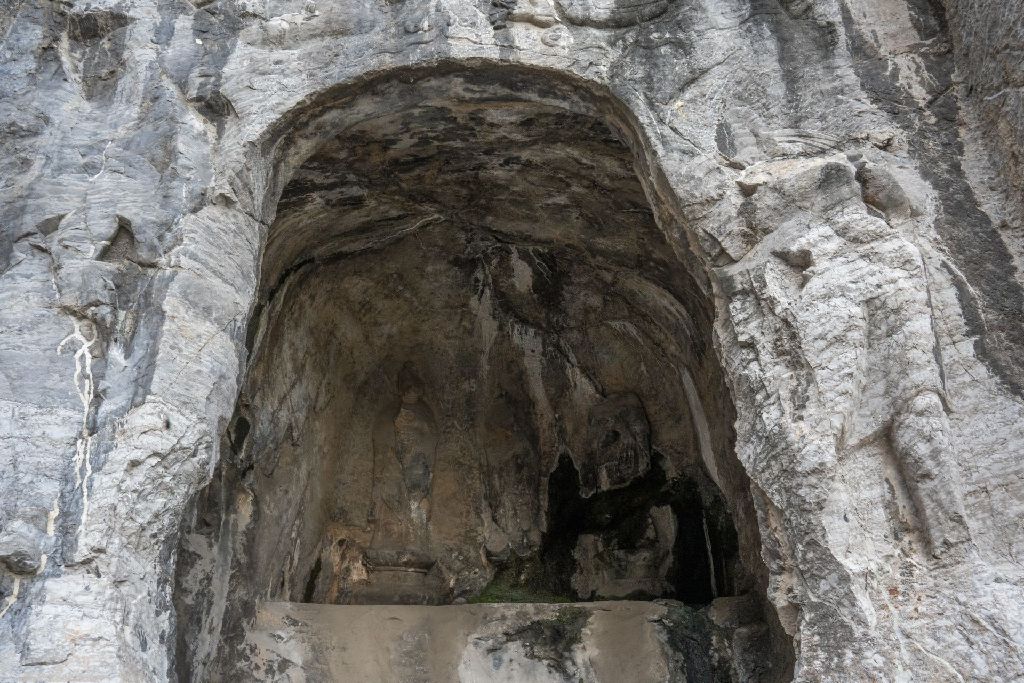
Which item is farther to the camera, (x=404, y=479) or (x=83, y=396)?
(x=404, y=479)

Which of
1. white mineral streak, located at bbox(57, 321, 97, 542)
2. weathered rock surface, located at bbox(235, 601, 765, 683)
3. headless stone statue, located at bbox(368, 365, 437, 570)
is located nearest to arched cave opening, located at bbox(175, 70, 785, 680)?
headless stone statue, located at bbox(368, 365, 437, 570)

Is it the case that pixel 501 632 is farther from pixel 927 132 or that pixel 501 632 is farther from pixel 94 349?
pixel 927 132

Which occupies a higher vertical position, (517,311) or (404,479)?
(517,311)

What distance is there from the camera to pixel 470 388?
6.77 m

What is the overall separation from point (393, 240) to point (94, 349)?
2588mm

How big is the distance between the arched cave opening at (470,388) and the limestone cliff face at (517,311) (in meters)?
0.03

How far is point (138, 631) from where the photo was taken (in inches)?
127

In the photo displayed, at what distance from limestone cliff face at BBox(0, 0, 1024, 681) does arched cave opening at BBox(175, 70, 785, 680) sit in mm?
26

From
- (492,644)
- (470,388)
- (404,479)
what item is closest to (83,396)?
(492,644)

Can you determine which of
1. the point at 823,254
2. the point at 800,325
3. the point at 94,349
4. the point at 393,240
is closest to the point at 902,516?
the point at 800,325

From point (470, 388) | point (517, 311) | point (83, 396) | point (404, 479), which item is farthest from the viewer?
point (470, 388)

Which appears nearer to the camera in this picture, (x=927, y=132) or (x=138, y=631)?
(x=138, y=631)

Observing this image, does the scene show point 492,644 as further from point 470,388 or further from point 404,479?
point 470,388

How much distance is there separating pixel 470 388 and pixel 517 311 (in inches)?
27.2
